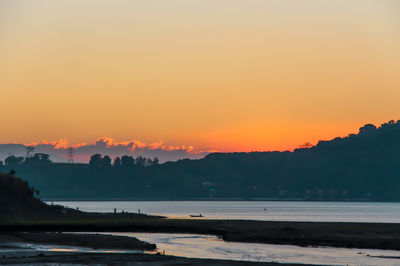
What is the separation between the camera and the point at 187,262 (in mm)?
81625

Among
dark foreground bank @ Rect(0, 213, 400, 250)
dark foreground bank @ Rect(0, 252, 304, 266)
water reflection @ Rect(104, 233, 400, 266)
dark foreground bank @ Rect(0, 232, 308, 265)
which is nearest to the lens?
dark foreground bank @ Rect(0, 252, 304, 266)

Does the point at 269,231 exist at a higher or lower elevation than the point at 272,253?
higher

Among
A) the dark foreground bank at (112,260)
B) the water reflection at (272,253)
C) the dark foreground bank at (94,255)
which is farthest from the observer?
the water reflection at (272,253)

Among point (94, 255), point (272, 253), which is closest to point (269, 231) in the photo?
point (272, 253)

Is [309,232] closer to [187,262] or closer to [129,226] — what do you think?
[129,226]

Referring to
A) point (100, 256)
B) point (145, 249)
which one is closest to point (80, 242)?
point (145, 249)

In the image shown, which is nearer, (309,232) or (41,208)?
(309,232)

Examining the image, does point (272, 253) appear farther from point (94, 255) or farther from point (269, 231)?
point (269, 231)

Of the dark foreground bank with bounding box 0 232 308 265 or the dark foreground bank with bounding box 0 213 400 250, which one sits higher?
the dark foreground bank with bounding box 0 213 400 250

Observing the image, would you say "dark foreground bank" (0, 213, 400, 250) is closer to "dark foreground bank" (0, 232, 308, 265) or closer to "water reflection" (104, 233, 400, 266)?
"water reflection" (104, 233, 400, 266)

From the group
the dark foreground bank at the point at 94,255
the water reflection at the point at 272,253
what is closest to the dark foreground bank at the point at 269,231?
the water reflection at the point at 272,253

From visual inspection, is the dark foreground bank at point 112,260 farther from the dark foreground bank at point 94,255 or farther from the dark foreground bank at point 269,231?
the dark foreground bank at point 269,231

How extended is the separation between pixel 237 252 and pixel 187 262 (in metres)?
17.6

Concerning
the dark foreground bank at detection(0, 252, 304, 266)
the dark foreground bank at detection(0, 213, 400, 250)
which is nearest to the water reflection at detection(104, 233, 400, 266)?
the dark foreground bank at detection(0, 213, 400, 250)
